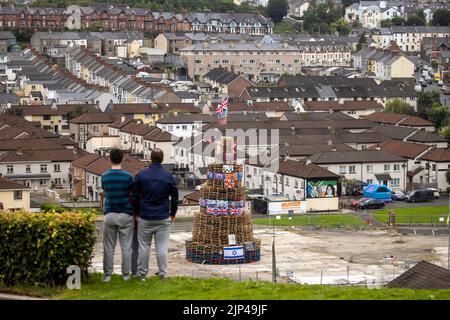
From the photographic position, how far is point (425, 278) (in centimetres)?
1938

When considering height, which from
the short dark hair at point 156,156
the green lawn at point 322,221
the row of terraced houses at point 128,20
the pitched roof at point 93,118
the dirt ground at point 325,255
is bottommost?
the dirt ground at point 325,255

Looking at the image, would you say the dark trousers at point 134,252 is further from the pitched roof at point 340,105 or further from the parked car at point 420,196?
the pitched roof at point 340,105

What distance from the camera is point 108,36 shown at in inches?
4286

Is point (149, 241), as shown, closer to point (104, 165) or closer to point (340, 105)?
point (104, 165)

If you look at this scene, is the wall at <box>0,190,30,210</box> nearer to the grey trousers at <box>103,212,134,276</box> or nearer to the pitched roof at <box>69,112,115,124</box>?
the pitched roof at <box>69,112,115,124</box>

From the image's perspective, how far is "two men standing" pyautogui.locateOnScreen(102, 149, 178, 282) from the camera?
1260 centimetres

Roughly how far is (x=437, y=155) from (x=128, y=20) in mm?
72597

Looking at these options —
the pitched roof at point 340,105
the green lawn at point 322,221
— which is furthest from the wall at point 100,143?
the green lawn at point 322,221

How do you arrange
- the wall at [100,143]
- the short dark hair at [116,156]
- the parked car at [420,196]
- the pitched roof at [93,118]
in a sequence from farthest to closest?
the pitched roof at [93,118] < the wall at [100,143] < the parked car at [420,196] < the short dark hair at [116,156]

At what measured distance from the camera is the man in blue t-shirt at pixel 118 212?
1258cm

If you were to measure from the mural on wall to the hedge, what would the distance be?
32.2 m

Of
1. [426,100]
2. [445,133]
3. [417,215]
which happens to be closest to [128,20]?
[426,100]

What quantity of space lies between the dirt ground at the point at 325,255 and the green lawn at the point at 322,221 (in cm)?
145

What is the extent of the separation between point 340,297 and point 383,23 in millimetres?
121525
